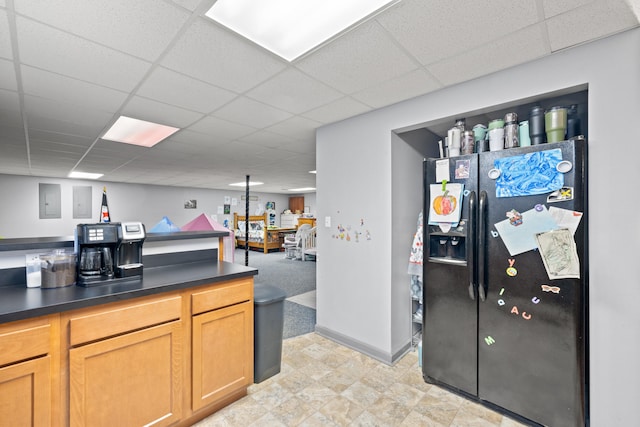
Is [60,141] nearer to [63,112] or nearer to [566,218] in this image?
[63,112]

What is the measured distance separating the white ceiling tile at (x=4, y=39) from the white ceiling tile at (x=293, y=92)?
137cm

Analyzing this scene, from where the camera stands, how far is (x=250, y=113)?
285cm

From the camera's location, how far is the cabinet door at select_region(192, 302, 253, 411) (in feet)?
5.82

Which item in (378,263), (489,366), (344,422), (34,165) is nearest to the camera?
(344,422)

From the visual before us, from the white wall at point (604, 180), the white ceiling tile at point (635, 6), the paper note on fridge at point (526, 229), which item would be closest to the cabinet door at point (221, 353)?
the white wall at point (604, 180)

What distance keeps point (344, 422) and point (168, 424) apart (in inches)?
41.7

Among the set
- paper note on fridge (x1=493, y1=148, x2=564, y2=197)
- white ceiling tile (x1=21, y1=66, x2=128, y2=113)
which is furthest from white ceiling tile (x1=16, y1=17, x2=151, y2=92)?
paper note on fridge (x1=493, y1=148, x2=564, y2=197)

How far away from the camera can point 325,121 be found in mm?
3072

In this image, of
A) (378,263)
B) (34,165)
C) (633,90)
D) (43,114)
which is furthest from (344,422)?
(34,165)

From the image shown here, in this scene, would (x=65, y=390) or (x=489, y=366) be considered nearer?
(x=65, y=390)

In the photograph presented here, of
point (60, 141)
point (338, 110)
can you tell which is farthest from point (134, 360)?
point (60, 141)

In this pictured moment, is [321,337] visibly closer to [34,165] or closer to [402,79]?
[402,79]

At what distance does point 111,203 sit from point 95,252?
26.8 feet

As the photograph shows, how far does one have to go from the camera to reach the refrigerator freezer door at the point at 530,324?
166cm
